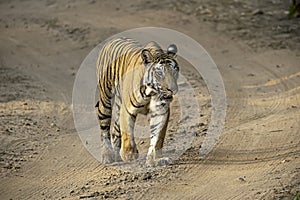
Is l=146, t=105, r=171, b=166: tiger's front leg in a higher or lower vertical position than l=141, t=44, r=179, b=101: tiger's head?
lower

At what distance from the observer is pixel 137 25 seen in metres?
14.1

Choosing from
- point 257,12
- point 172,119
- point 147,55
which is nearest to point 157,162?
point 147,55

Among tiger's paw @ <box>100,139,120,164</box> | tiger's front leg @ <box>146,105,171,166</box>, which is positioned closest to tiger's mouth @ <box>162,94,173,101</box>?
tiger's front leg @ <box>146,105,171,166</box>

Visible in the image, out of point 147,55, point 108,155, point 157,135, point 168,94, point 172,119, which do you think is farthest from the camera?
point 172,119

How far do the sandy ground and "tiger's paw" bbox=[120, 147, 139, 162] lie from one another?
159mm

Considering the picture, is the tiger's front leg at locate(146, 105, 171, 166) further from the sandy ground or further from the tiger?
the sandy ground

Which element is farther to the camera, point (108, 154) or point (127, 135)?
point (108, 154)

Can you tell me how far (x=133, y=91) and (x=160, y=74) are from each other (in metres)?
0.37

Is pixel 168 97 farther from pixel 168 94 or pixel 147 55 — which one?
pixel 147 55

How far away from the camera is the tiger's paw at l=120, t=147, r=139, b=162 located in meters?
7.73

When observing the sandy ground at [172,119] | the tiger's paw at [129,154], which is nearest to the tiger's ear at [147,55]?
the tiger's paw at [129,154]

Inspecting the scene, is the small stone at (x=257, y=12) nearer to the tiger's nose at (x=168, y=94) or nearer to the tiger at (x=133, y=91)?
the tiger at (x=133, y=91)

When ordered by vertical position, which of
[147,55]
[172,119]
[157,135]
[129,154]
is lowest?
[172,119]

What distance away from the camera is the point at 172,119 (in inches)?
374
